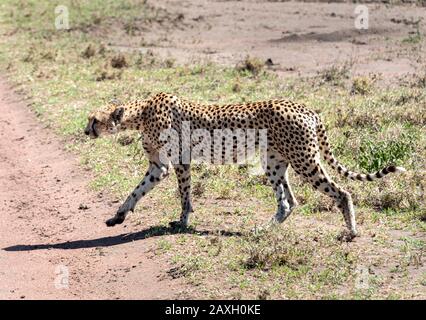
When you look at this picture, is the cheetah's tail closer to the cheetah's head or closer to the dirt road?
the dirt road

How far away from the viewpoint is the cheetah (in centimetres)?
856

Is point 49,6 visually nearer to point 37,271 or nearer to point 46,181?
point 46,181

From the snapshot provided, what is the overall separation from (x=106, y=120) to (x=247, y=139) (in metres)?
1.55

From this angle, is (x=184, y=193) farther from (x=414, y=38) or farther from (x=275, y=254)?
(x=414, y=38)

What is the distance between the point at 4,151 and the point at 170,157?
4549 mm

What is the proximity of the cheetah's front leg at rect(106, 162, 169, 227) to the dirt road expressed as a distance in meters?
0.19

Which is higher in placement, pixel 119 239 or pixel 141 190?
pixel 141 190

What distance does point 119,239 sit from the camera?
9.10 meters

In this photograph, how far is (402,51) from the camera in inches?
704

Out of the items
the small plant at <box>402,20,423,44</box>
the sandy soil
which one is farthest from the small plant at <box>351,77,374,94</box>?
the small plant at <box>402,20,423,44</box>

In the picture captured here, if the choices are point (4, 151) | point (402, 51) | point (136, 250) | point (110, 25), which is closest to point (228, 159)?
point (136, 250)

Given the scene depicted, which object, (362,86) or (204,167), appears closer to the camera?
(204,167)

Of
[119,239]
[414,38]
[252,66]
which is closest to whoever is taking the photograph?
[119,239]

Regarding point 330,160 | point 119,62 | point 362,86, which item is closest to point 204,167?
point 330,160
